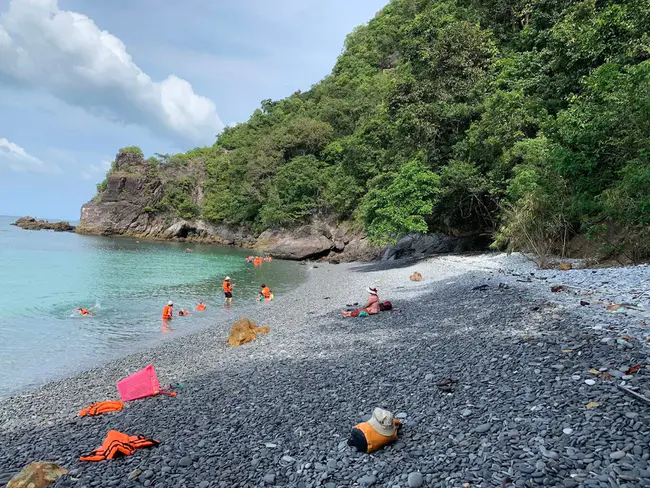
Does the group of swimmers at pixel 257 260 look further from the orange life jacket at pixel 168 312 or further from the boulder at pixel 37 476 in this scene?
the boulder at pixel 37 476

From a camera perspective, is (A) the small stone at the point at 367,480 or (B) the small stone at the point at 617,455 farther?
(A) the small stone at the point at 367,480

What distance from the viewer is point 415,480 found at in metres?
3.44

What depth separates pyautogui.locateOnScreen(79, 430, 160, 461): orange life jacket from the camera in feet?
15.0

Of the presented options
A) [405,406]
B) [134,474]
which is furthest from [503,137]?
[134,474]

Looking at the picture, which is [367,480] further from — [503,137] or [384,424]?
[503,137]

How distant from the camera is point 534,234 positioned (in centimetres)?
1628

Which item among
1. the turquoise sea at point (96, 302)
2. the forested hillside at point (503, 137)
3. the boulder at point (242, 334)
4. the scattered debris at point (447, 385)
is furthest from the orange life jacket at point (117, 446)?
the forested hillside at point (503, 137)

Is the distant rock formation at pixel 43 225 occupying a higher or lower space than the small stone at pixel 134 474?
higher

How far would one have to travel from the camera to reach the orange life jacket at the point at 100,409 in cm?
638

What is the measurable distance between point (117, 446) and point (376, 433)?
10.4ft

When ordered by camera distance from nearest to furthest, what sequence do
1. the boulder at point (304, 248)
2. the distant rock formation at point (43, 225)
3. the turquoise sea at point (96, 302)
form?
the turquoise sea at point (96, 302) → the boulder at point (304, 248) → the distant rock formation at point (43, 225)

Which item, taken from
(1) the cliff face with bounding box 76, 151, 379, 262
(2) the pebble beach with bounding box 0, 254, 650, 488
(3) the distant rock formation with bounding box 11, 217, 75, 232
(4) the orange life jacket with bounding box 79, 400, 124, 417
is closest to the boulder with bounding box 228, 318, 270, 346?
(2) the pebble beach with bounding box 0, 254, 650, 488

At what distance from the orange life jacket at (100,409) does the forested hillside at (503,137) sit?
1292cm

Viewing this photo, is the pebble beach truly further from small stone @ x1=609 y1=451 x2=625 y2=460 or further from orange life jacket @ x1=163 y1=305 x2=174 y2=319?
orange life jacket @ x1=163 y1=305 x2=174 y2=319
